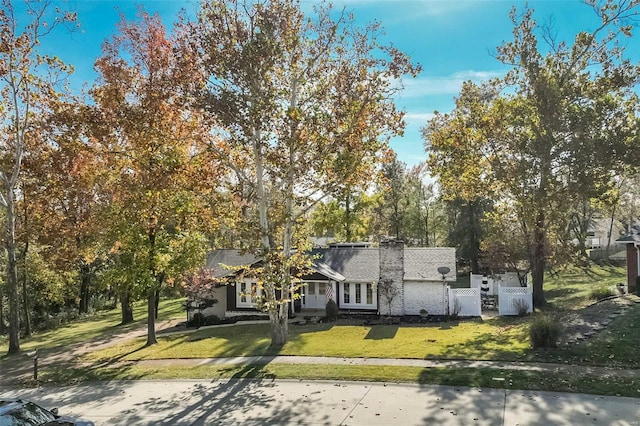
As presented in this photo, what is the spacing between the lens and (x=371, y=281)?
93.4ft

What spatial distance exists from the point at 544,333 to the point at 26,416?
14271 millimetres

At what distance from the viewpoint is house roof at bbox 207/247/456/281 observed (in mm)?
27656

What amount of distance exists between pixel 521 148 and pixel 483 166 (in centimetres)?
452

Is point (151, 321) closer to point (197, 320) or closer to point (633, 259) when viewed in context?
point (197, 320)

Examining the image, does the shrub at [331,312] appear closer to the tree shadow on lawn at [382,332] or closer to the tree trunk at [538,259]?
the tree shadow on lawn at [382,332]

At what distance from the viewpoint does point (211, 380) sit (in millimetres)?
15156

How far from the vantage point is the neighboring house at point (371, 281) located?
26.8 meters

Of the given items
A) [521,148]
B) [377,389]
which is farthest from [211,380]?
[521,148]

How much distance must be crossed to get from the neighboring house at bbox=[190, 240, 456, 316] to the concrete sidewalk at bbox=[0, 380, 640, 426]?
442 inches

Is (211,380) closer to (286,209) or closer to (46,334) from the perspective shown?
(286,209)

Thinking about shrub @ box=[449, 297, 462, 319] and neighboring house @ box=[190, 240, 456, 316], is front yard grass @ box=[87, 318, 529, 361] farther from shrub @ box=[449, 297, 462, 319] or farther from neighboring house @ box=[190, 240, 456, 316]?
neighboring house @ box=[190, 240, 456, 316]

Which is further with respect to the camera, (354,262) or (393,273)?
(354,262)

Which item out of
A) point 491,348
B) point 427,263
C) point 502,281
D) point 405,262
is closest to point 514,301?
point 427,263

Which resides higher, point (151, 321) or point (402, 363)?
point (151, 321)
